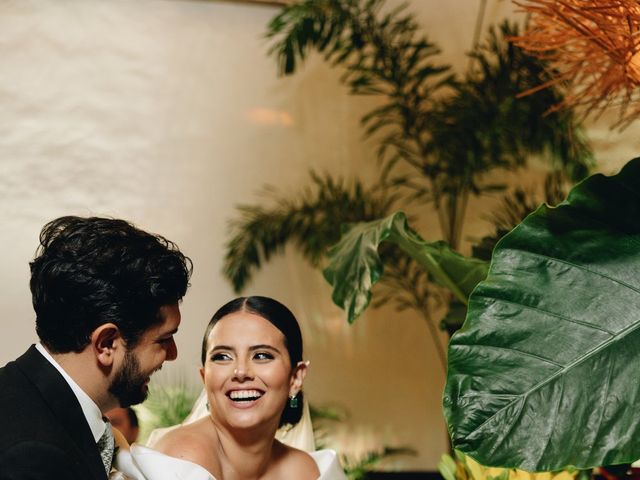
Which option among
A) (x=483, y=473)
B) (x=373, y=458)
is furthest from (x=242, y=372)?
(x=373, y=458)

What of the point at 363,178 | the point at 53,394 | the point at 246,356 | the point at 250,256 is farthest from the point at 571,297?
the point at 363,178

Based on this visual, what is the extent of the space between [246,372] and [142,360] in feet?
0.86

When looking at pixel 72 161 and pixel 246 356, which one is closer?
pixel 246 356

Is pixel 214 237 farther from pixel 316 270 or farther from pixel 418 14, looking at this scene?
pixel 418 14

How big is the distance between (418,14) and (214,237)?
2422 mm

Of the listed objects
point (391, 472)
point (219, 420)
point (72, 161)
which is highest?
point (72, 161)

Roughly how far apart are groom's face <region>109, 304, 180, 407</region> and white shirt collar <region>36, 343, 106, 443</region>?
6 cm

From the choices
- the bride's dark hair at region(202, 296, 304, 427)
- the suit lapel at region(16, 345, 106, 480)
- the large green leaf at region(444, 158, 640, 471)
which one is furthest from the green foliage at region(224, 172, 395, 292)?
the large green leaf at region(444, 158, 640, 471)

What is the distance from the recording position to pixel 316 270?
245 inches

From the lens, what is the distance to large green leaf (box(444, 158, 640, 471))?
5.00ft

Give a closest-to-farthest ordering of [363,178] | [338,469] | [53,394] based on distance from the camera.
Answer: [53,394]
[338,469]
[363,178]

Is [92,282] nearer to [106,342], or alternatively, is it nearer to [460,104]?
[106,342]

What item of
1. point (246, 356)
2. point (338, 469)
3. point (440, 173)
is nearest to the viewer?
point (246, 356)

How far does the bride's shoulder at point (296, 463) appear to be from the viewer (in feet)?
7.26
